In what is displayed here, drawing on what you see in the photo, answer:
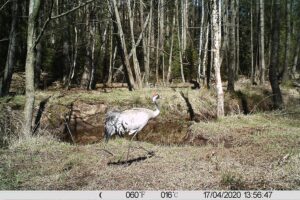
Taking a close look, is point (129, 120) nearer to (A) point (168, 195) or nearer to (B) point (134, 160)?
(B) point (134, 160)

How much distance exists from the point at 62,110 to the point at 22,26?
29.9 ft

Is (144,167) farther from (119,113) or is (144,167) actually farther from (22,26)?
(22,26)

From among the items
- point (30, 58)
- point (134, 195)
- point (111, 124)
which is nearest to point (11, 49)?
point (30, 58)

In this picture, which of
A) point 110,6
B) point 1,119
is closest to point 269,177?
point 1,119

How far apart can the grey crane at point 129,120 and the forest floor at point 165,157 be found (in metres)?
0.35

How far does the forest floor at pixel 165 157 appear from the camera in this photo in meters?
7.55

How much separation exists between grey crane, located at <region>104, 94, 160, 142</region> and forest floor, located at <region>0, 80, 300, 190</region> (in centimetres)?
35

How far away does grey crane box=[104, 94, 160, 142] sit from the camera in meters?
10.1

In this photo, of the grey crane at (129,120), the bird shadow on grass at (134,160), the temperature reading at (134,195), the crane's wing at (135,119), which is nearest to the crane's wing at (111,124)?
the grey crane at (129,120)

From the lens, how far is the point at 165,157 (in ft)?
31.2

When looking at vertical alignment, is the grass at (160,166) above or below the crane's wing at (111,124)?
below

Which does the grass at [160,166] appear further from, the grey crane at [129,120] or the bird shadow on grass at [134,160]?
the grey crane at [129,120]

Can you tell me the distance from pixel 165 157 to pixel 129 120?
1321mm

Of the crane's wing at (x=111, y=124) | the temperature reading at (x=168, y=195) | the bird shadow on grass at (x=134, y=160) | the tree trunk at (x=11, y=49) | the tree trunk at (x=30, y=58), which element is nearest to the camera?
the temperature reading at (x=168, y=195)
